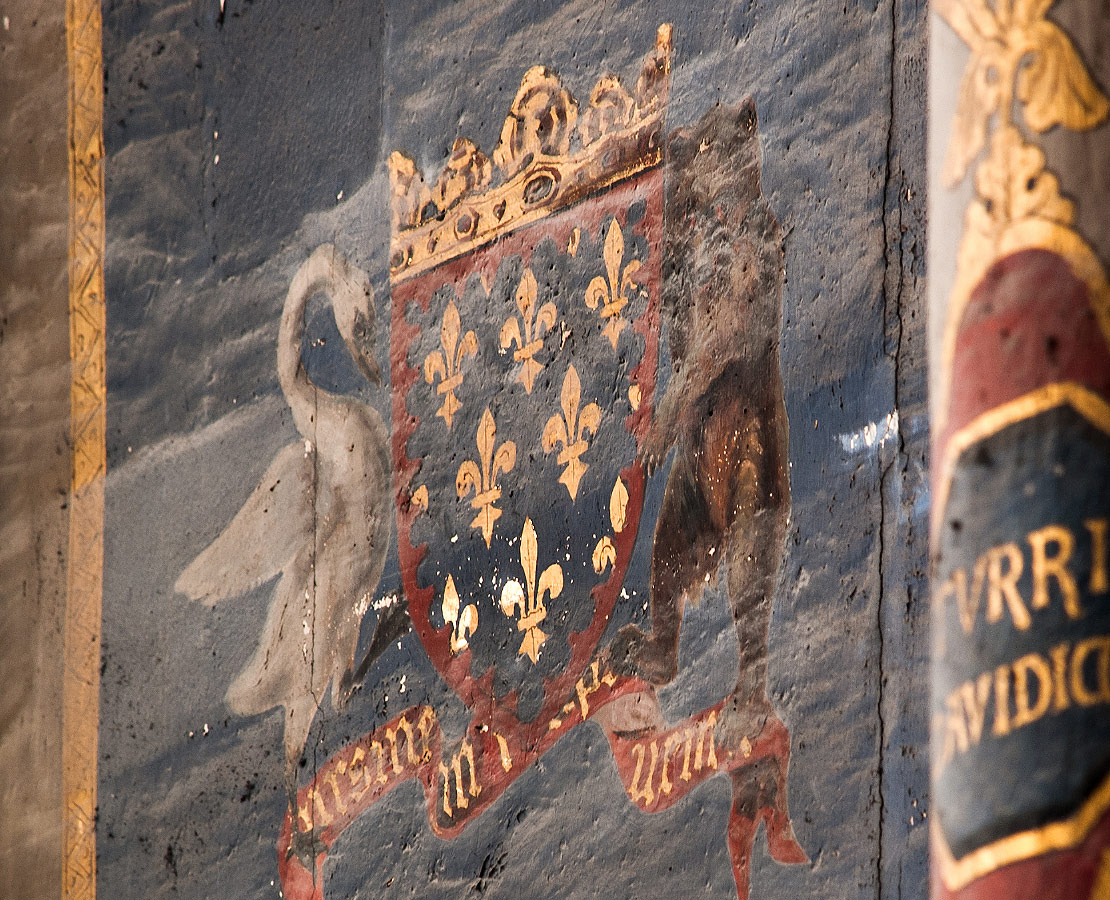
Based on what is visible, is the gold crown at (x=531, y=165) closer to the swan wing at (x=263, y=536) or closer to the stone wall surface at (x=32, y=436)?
the swan wing at (x=263, y=536)

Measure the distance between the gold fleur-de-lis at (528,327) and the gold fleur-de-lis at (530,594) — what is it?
10.5 inches

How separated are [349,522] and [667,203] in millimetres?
926

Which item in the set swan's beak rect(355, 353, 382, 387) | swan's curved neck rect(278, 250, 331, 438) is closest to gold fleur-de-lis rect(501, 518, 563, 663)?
swan's beak rect(355, 353, 382, 387)

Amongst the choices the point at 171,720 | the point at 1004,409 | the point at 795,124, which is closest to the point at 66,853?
the point at 171,720

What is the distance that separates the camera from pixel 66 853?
3.12m

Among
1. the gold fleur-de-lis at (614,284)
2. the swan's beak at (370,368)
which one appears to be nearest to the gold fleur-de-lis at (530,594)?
the gold fleur-de-lis at (614,284)

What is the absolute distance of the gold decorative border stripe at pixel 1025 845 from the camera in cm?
103

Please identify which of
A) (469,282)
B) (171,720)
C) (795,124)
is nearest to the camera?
(795,124)

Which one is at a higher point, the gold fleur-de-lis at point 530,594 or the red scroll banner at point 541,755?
the gold fleur-de-lis at point 530,594

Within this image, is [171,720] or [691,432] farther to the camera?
[171,720]

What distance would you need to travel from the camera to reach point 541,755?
2.38m

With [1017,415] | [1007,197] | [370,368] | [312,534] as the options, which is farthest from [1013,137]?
[312,534]

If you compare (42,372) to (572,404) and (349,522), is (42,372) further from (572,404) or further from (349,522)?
(572,404)

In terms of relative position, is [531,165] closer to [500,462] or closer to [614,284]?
[614,284]
